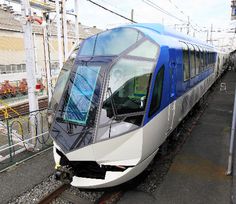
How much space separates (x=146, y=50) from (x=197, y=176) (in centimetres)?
297

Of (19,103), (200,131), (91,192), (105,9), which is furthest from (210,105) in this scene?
(19,103)

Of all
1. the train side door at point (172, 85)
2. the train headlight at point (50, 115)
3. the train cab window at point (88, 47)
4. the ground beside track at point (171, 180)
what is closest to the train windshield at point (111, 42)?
the train cab window at point (88, 47)

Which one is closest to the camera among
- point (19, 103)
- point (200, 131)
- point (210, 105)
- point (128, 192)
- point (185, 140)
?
point (128, 192)

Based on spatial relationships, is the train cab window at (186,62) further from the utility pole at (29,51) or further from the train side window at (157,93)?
the utility pole at (29,51)

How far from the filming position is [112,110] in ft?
11.6

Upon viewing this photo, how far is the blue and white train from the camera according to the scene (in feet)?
11.4

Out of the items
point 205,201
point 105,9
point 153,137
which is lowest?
point 205,201

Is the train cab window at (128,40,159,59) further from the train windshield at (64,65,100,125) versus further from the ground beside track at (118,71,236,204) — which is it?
the ground beside track at (118,71,236,204)

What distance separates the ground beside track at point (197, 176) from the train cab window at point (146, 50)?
8.38 ft

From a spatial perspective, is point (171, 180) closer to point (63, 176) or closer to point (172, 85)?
point (172, 85)

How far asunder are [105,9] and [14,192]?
7044mm

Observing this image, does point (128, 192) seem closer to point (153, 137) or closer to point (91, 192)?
point (91, 192)

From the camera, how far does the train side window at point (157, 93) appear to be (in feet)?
12.3

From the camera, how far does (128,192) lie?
14.1 ft
